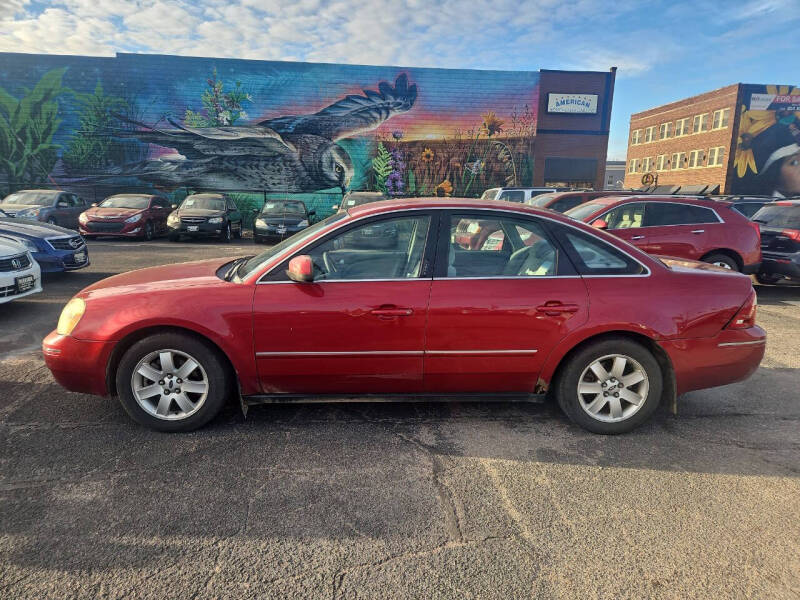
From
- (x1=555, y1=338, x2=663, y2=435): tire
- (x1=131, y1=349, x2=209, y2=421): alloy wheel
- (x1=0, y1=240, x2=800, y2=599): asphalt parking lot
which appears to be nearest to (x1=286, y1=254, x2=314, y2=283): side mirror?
(x1=131, y1=349, x2=209, y2=421): alloy wheel

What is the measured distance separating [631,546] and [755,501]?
3.05ft

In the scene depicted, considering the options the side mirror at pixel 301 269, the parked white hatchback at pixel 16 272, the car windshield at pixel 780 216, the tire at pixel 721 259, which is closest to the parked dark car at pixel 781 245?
the car windshield at pixel 780 216

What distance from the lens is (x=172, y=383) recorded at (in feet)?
11.3

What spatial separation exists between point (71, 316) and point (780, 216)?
10726mm

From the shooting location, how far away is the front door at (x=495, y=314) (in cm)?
341

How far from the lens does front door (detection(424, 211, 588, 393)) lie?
3.41 m

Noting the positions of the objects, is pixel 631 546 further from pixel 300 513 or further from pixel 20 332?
pixel 20 332

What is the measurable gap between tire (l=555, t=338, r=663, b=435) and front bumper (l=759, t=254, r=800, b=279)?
267 inches

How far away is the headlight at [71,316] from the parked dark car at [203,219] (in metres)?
13.3

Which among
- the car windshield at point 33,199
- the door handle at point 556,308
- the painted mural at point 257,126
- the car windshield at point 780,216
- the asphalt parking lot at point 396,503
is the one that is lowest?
the asphalt parking lot at point 396,503

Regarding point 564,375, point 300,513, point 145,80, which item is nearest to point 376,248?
point 564,375

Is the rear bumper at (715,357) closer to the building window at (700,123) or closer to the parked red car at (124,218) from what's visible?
the parked red car at (124,218)

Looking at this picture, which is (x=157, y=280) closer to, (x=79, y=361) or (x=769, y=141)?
(x=79, y=361)

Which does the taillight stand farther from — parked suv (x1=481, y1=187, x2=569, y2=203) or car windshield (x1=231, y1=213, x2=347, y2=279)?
parked suv (x1=481, y1=187, x2=569, y2=203)
